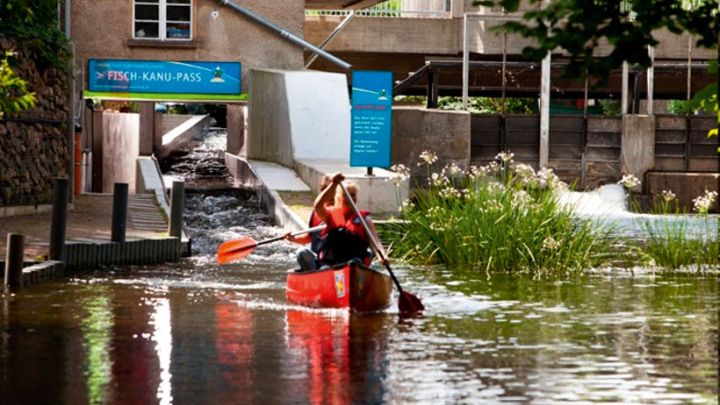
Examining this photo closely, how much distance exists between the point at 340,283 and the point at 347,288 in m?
0.16

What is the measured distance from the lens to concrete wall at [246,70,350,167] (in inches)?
1223

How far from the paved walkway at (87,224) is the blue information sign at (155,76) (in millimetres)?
7699

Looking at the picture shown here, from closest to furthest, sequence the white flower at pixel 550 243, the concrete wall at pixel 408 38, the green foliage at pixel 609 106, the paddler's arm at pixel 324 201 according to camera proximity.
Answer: the paddler's arm at pixel 324 201, the white flower at pixel 550 243, the concrete wall at pixel 408 38, the green foliage at pixel 609 106

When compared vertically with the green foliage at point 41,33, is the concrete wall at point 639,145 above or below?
below

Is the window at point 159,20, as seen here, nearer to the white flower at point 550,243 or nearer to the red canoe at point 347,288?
the white flower at point 550,243

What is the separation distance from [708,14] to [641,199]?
27632mm

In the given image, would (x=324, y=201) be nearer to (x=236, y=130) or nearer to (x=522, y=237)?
(x=522, y=237)

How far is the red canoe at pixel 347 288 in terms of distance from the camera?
15484 millimetres

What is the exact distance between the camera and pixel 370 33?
4441cm

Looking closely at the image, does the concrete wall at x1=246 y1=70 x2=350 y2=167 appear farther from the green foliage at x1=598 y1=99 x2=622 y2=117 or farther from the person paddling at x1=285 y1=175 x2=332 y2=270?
the green foliage at x1=598 y1=99 x2=622 y2=117

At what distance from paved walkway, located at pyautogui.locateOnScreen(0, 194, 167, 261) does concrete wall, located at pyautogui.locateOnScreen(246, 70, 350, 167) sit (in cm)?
427

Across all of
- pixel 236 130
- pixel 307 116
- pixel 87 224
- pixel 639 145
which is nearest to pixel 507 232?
pixel 87 224

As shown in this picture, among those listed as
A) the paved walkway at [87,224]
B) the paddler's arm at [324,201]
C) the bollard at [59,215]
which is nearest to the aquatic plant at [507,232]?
the paddler's arm at [324,201]

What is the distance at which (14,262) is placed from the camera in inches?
650
